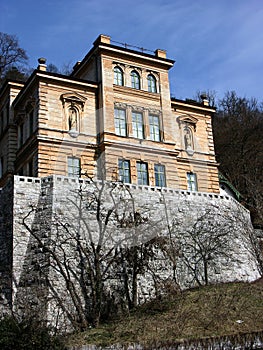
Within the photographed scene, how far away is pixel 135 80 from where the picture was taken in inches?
1070

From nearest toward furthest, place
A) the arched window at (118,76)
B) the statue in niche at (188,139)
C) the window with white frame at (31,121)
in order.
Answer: the window with white frame at (31,121)
the arched window at (118,76)
the statue in niche at (188,139)

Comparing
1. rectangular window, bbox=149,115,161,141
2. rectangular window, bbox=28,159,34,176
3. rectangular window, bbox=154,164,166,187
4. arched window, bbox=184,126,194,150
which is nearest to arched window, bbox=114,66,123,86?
rectangular window, bbox=149,115,161,141

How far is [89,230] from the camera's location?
1775 cm

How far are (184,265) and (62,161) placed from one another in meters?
8.56

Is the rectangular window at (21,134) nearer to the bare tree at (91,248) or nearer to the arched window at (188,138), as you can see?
the bare tree at (91,248)

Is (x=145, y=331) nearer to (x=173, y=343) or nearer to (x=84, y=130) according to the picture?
(x=173, y=343)

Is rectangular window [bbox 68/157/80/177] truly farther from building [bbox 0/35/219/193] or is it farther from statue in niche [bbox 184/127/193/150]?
statue in niche [bbox 184/127/193/150]

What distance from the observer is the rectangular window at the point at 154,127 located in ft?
86.9

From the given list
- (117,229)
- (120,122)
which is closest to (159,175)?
(120,122)

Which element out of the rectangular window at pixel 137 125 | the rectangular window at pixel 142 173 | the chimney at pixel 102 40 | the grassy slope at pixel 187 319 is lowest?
the grassy slope at pixel 187 319

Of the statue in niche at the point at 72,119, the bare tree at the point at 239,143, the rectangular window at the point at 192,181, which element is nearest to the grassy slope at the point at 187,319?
the rectangular window at the point at 192,181

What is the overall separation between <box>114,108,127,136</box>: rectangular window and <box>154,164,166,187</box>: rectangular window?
2599mm

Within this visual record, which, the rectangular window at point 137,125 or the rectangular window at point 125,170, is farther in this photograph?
the rectangular window at point 137,125

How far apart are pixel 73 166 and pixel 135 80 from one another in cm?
670
